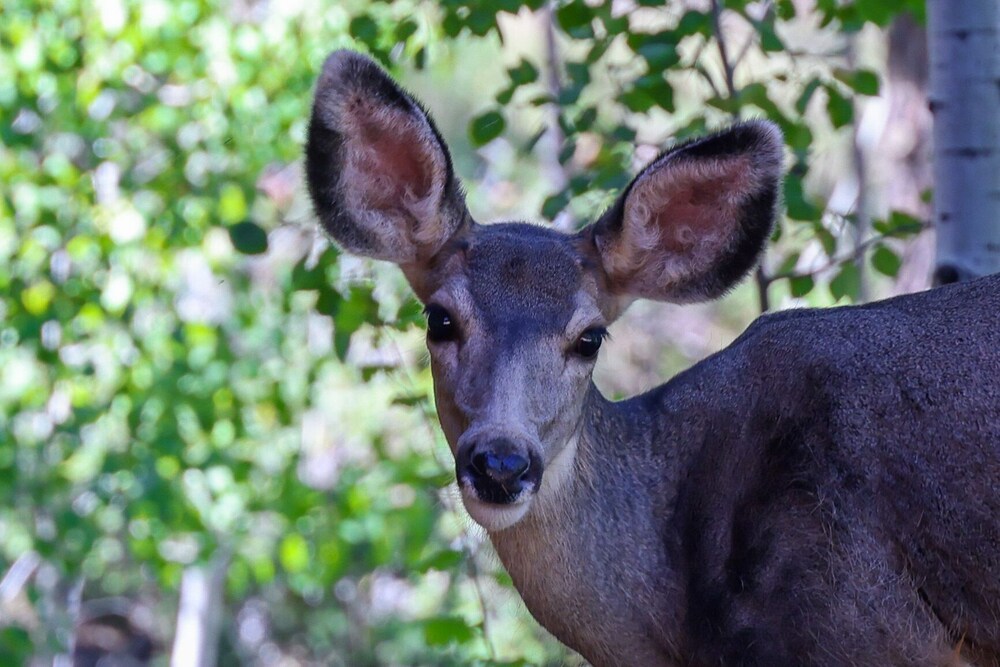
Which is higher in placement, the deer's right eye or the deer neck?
the deer's right eye

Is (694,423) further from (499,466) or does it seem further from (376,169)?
(376,169)

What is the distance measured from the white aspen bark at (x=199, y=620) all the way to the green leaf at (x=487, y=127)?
738cm

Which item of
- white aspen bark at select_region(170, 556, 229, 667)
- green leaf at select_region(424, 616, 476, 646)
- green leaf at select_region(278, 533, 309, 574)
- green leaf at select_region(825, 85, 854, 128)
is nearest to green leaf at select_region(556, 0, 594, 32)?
green leaf at select_region(825, 85, 854, 128)

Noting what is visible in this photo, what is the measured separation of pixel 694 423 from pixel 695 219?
0.74 metres

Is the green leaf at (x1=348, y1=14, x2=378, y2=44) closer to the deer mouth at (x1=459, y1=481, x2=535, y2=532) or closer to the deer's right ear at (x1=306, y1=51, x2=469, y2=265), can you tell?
the deer's right ear at (x1=306, y1=51, x2=469, y2=265)

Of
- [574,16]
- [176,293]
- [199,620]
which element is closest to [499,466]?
[574,16]

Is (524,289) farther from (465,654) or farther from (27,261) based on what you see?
(465,654)

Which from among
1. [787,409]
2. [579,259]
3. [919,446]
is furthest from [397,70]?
[919,446]

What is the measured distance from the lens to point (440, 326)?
487 centimetres

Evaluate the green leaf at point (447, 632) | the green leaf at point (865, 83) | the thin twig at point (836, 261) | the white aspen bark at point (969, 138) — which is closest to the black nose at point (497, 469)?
the green leaf at point (447, 632)

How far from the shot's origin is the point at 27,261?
9.45 m

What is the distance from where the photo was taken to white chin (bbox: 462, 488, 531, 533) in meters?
4.36

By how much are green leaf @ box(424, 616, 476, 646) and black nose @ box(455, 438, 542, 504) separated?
6.80 feet

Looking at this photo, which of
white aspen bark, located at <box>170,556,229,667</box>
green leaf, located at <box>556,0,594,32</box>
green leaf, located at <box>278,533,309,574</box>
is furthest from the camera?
white aspen bark, located at <box>170,556,229,667</box>
